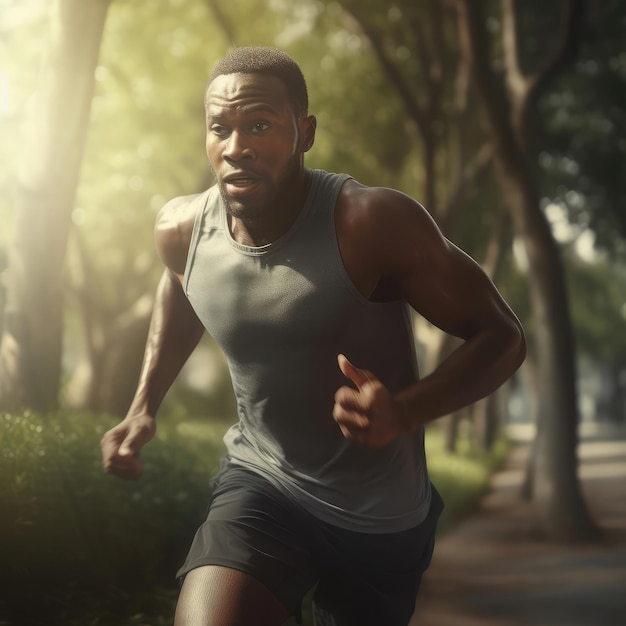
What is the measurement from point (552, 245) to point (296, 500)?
9387 millimetres

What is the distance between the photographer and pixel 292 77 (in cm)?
343

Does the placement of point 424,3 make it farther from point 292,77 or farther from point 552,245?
point 292,77

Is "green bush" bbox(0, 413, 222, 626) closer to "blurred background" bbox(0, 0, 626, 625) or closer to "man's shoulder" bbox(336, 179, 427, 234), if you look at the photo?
"blurred background" bbox(0, 0, 626, 625)

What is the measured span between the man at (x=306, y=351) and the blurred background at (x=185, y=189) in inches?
80.4

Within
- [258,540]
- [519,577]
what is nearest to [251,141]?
[258,540]

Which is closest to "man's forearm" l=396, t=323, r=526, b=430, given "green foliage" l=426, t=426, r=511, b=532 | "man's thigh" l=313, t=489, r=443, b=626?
"man's thigh" l=313, t=489, r=443, b=626

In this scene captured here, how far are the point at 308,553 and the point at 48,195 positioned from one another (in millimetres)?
4171

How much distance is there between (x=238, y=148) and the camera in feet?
10.8

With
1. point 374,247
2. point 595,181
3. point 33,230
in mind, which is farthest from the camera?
point 595,181

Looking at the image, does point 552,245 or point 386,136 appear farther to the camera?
point 386,136

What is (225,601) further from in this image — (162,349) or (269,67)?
(269,67)

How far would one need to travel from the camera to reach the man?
10.6 feet

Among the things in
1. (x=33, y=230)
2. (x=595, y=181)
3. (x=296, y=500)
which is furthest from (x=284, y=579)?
(x=595, y=181)

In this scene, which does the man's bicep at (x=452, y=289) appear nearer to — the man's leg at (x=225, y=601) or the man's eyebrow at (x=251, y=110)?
Answer: the man's eyebrow at (x=251, y=110)
